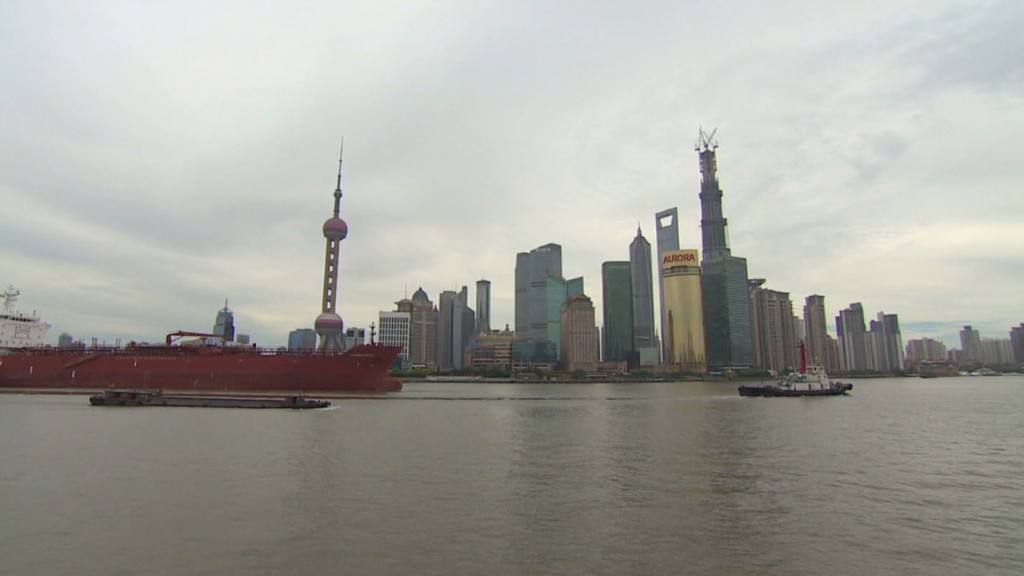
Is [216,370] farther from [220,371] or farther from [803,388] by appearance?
[803,388]

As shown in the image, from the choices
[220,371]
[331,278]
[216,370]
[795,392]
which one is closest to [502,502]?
[220,371]

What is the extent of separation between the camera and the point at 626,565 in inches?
491

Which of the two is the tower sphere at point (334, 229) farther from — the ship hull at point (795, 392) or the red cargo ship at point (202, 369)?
the ship hull at point (795, 392)

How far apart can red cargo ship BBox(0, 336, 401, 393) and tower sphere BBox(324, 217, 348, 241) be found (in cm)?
4447

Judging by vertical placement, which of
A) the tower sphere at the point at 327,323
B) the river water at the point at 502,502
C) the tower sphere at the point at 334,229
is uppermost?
the tower sphere at the point at 334,229

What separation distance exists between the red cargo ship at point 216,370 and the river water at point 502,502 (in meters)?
37.2

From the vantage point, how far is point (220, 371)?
73500 millimetres

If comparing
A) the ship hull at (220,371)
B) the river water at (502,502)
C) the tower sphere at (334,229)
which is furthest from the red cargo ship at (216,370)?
the tower sphere at (334,229)

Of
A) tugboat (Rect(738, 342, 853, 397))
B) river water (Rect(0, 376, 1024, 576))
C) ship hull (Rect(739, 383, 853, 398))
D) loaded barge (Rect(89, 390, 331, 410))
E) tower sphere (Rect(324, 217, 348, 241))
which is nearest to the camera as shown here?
river water (Rect(0, 376, 1024, 576))

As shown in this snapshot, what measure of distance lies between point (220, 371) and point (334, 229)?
48922 mm

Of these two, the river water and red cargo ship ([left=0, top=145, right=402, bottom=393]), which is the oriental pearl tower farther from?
the river water

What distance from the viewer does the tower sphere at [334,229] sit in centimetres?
11681

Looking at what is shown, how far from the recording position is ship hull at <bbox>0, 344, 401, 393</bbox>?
73438 mm

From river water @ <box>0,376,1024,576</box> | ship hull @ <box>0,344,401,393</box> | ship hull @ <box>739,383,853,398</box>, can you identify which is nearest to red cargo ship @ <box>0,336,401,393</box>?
ship hull @ <box>0,344,401,393</box>
